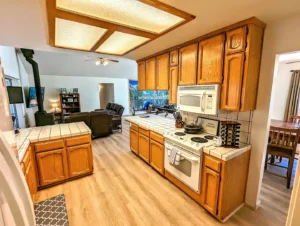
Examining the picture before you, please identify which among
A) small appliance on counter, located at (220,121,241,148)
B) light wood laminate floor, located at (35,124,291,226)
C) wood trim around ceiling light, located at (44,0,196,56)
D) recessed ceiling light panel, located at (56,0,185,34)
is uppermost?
recessed ceiling light panel, located at (56,0,185,34)

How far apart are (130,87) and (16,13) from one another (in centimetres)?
805

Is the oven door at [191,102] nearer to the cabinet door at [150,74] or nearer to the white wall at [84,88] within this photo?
the cabinet door at [150,74]

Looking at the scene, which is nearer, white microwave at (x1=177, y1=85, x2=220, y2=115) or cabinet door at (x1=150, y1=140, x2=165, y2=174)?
white microwave at (x1=177, y1=85, x2=220, y2=115)

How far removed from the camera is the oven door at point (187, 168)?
6.36ft

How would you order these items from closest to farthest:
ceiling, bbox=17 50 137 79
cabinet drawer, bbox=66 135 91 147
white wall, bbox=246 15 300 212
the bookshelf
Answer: white wall, bbox=246 15 300 212, cabinet drawer, bbox=66 135 91 147, ceiling, bbox=17 50 137 79, the bookshelf

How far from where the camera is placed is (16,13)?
157cm

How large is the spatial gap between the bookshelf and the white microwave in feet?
22.4

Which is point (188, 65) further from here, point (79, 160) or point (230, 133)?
point (79, 160)

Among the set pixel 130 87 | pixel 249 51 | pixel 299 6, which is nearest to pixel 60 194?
pixel 249 51

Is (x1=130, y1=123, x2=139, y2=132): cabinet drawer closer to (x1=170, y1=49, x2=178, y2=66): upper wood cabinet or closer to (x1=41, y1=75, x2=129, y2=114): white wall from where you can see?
(x1=170, y1=49, x2=178, y2=66): upper wood cabinet

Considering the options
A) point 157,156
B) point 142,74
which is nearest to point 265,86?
point 157,156

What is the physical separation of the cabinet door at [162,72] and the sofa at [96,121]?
260 centimetres

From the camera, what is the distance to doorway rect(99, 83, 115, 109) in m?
9.12

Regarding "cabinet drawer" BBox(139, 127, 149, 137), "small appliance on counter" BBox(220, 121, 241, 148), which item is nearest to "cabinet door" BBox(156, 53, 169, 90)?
"cabinet drawer" BBox(139, 127, 149, 137)
